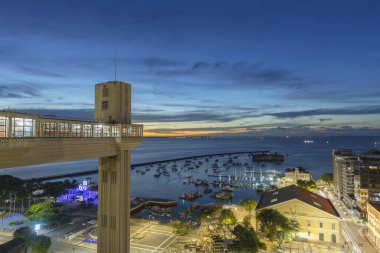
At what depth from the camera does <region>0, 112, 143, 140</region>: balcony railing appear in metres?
10.9

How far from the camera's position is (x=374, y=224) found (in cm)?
3650

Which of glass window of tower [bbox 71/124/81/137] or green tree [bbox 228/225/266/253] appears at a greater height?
glass window of tower [bbox 71/124/81/137]

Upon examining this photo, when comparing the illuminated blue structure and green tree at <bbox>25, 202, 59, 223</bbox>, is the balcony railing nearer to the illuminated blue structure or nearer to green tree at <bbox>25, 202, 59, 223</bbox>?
green tree at <bbox>25, 202, 59, 223</bbox>

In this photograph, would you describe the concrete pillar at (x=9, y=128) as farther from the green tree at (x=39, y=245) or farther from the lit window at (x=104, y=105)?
the green tree at (x=39, y=245)

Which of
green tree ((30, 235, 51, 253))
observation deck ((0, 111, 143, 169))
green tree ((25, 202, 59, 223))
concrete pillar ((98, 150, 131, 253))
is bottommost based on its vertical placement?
green tree ((25, 202, 59, 223))

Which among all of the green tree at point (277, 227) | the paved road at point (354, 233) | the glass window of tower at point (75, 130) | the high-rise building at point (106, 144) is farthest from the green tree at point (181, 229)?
the glass window of tower at point (75, 130)

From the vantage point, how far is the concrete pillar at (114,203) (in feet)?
57.0

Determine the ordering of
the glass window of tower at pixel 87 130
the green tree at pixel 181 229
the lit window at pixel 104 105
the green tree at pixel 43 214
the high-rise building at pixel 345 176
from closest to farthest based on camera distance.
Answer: the glass window of tower at pixel 87 130
the lit window at pixel 104 105
the green tree at pixel 181 229
the green tree at pixel 43 214
the high-rise building at pixel 345 176

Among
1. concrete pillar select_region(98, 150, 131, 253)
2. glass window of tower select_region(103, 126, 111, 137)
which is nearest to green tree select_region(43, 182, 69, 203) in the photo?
concrete pillar select_region(98, 150, 131, 253)

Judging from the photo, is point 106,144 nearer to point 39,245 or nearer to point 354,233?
point 39,245

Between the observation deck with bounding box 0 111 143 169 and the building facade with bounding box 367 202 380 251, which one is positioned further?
the building facade with bounding box 367 202 380 251

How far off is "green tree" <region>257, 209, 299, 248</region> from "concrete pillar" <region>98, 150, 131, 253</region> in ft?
68.2

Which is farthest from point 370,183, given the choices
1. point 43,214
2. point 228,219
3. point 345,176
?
point 43,214

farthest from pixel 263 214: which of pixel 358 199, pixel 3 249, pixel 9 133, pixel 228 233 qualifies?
pixel 358 199
